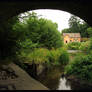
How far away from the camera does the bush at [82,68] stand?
7.88m

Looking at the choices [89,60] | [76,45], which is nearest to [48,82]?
[89,60]

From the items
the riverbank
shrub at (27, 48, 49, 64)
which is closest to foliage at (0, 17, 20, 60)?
the riverbank

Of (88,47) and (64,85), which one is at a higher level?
(88,47)

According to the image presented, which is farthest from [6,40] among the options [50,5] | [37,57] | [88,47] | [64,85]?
[88,47]

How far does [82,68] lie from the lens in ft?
27.6

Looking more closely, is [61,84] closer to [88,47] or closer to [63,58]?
[88,47]

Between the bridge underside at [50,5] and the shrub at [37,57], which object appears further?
the shrub at [37,57]

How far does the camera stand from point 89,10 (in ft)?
10.8

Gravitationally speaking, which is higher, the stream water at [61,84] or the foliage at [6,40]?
the foliage at [6,40]

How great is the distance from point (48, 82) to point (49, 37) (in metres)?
6.78

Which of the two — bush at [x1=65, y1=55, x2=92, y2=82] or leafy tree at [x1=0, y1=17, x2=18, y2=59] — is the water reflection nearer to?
bush at [x1=65, y1=55, x2=92, y2=82]

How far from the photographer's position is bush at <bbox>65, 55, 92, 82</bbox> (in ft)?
25.9

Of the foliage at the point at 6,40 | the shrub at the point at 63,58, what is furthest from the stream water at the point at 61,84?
the foliage at the point at 6,40

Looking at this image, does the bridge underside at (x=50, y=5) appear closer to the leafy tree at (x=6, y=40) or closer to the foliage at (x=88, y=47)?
the leafy tree at (x=6, y=40)
